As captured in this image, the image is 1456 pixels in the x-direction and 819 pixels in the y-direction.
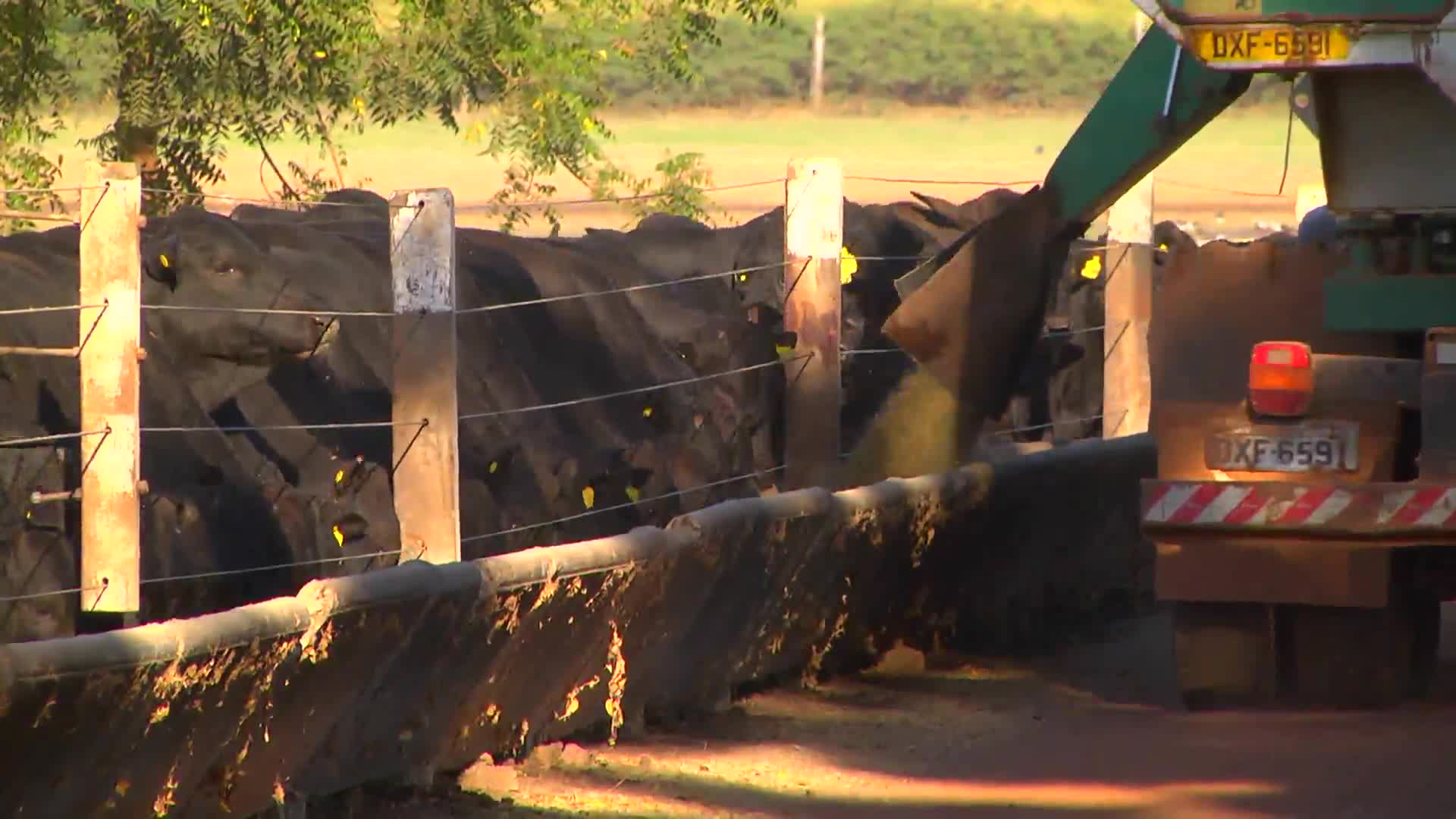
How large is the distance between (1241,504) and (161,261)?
3.71 metres

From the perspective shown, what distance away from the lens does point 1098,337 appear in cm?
1302

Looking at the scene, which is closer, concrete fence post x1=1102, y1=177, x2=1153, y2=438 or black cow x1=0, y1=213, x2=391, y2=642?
black cow x1=0, y1=213, x2=391, y2=642

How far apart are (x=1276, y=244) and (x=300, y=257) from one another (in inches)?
138

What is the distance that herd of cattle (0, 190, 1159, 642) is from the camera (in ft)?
25.6

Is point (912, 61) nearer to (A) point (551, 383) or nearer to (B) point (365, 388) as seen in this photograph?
(A) point (551, 383)

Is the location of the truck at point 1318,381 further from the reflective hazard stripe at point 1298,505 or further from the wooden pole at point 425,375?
the wooden pole at point 425,375

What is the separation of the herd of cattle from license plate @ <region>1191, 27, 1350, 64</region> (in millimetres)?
2021

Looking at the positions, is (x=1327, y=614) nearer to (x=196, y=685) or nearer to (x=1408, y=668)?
(x=1408, y=668)

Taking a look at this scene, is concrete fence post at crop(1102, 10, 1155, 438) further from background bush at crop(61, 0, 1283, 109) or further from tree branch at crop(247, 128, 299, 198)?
background bush at crop(61, 0, 1283, 109)

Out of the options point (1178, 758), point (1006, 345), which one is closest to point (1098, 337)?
point (1006, 345)

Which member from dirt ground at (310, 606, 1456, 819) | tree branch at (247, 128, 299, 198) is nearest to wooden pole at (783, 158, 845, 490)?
dirt ground at (310, 606, 1456, 819)

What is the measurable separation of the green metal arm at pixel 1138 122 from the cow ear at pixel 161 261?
3783mm

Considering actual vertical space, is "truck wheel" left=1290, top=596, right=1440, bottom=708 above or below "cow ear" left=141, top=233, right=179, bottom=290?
below

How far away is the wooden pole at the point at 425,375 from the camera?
776cm
